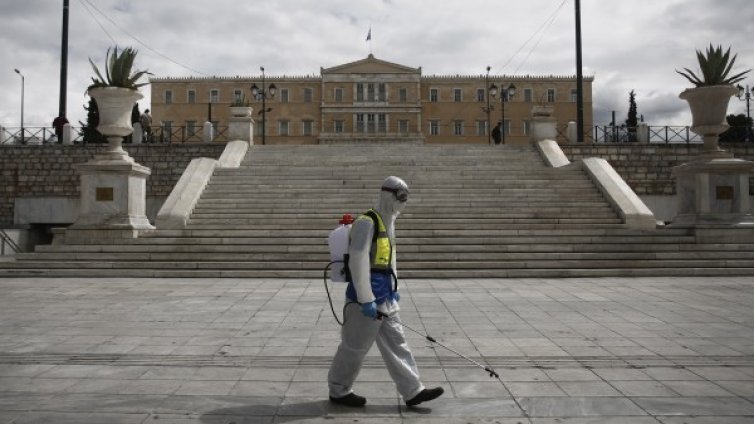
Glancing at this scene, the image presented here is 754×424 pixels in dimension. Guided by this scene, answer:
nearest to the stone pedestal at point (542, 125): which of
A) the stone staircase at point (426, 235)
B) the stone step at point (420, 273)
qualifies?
the stone staircase at point (426, 235)

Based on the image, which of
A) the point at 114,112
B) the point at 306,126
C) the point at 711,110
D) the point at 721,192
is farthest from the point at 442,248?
the point at 306,126

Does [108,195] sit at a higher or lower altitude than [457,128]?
lower

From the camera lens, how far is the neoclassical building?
6675 cm

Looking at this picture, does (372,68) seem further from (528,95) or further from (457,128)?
(528,95)

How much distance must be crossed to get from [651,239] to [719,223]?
197 centimetres

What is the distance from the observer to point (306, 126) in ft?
222

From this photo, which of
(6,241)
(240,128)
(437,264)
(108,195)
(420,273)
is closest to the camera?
(420,273)

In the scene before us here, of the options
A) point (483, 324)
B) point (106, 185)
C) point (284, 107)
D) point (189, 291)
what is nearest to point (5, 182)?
point (106, 185)

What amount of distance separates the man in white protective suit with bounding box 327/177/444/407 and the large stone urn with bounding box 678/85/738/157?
13.0 meters

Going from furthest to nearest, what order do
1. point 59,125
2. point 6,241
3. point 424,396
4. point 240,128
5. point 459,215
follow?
point 59,125 < point 240,128 < point 6,241 < point 459,215 < point 424,396

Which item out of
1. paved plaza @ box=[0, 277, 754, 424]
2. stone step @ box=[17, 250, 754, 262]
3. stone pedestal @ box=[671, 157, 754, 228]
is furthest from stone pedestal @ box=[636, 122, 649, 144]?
paved plaza @ box=[0, 277, 754, 424]

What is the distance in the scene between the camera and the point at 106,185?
13758mm

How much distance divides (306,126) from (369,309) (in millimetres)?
65118

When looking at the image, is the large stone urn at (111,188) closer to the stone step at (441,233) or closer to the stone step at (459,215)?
the stone step at (441,233)
